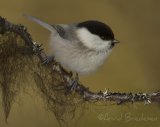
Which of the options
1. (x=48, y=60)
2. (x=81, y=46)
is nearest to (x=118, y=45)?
(x=81, y=46)

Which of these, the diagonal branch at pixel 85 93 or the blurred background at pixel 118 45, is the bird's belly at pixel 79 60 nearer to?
the diagonal branch at pixel 85 93

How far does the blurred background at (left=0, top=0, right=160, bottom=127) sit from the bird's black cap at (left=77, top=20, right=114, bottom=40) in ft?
1.59

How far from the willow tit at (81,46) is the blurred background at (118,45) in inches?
16.4

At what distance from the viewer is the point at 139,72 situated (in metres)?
1.84

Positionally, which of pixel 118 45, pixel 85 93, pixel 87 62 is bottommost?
pixel 85 93

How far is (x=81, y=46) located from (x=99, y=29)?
0.08 metres

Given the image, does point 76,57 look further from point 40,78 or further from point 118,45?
point 118,45

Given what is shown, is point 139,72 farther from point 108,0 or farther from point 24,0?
point 24,0

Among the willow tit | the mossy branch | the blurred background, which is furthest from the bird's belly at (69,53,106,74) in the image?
the blurred background

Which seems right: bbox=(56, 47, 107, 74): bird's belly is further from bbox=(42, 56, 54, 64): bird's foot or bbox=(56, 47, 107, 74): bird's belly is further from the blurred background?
the blurred background

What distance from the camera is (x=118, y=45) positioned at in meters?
1.81

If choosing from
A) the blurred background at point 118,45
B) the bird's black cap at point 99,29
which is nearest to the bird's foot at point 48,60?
the bird's black cap at point 99,29

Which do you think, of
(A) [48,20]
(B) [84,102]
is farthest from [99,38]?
(A) [48,20]

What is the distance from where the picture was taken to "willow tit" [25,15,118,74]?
123cm
